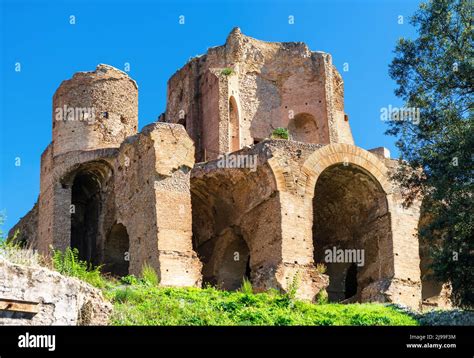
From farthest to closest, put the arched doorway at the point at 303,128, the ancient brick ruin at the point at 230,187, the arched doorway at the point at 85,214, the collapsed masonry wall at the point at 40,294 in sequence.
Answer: the arched doorway at the point at 303,128
the arched doorway at the point at 85,214
the ancient brick ruin at the point at 230,187
the collapsed masonry wall at the point at 40,294

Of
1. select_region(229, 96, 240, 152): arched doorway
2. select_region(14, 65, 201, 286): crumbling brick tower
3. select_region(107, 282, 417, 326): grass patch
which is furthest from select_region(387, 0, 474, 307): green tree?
select_region(229, 96, 240, 152): arched doorway

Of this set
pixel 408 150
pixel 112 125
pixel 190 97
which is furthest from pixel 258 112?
pixel 408 150

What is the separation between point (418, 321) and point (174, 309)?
586 centimetres

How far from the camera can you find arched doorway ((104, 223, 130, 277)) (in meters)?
32.2

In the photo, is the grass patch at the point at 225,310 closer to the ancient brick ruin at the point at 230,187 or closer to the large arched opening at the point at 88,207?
the ancient brick ruin at the point at 230,187

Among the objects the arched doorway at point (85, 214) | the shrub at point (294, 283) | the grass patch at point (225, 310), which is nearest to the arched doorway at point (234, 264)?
the shrub at point (294, 283)

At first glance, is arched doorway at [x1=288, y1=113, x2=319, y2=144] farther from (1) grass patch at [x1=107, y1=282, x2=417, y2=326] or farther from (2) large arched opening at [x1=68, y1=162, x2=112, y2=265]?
(1) grass patch at [x1=107, y1=282, x2=417, y2=326]

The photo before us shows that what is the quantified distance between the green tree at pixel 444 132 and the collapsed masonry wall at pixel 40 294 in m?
9.68

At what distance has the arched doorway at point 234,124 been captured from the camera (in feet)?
117

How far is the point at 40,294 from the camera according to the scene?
15.1 meters

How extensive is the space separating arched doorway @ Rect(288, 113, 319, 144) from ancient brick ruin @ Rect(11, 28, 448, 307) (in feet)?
0.16

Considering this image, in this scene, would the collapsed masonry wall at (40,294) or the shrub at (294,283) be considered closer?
the collapsed masonry wall at (40,294)

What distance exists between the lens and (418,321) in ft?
75.4
